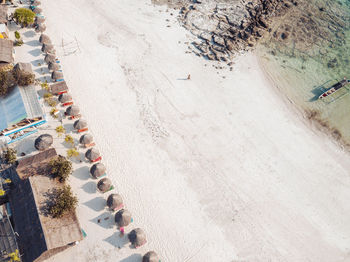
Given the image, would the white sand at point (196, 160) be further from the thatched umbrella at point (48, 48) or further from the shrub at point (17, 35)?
the shrub at point (17, 35)

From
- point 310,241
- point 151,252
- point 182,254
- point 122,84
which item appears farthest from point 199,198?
point 122,84

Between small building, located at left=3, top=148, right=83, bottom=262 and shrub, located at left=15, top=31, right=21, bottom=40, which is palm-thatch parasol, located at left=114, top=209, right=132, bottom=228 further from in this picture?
shrub, located at left=15, top=31, right=21, bottom=40

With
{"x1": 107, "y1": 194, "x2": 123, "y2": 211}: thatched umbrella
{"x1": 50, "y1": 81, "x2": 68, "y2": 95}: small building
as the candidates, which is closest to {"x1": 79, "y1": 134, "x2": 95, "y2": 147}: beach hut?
{"x1": 107, "y1": 194, "x2": 123, "y2": 211}: thatched umbrella

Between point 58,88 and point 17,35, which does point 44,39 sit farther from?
point 58,88

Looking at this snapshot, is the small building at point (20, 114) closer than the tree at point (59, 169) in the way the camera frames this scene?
No

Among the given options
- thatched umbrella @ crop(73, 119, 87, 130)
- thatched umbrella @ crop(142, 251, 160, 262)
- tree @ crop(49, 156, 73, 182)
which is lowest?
thatched umbrella @ crop(142, 251, 160, 262)

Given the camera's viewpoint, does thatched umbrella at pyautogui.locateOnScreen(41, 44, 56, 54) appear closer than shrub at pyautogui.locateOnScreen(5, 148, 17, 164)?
No

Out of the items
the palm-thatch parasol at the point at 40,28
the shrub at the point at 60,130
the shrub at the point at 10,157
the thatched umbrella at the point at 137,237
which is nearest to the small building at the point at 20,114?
the shrub at the point at 60,130
